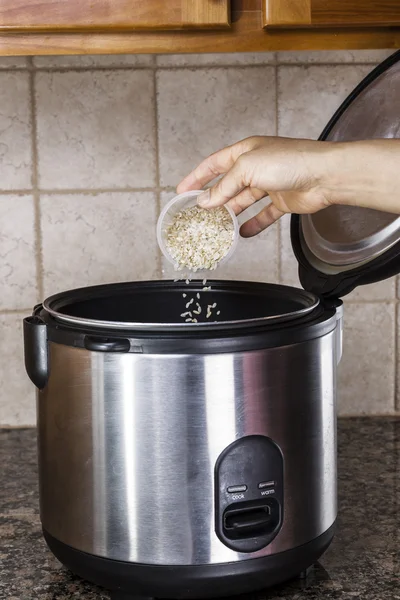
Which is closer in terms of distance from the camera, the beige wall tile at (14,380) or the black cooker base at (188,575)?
the black cooker base at (188,575)

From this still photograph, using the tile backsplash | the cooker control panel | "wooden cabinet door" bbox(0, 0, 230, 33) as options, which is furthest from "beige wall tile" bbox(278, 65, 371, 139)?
the cooker control panel

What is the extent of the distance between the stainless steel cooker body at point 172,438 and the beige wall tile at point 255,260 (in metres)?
0.57

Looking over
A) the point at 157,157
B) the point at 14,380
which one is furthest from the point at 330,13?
the point at 14,380

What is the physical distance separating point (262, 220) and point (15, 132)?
19.3 inches

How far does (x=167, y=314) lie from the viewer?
3.51ft

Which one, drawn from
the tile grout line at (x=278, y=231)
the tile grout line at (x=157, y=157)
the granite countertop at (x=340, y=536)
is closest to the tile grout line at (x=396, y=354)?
the granite countertop at (x=340, y=536)

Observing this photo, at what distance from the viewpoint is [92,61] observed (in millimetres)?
1328

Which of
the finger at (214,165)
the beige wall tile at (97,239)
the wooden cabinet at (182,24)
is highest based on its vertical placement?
the wooden cabinet at (182,24)

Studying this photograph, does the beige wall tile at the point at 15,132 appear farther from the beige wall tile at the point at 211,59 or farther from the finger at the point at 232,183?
the finger at the point at 232,183

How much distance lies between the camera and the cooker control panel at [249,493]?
0.77 meters

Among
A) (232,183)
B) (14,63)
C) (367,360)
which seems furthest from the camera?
(367,360)

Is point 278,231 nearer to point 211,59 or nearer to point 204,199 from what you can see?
point 211,59

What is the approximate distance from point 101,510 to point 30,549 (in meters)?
0.23

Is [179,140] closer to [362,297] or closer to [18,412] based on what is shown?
[362,297]
